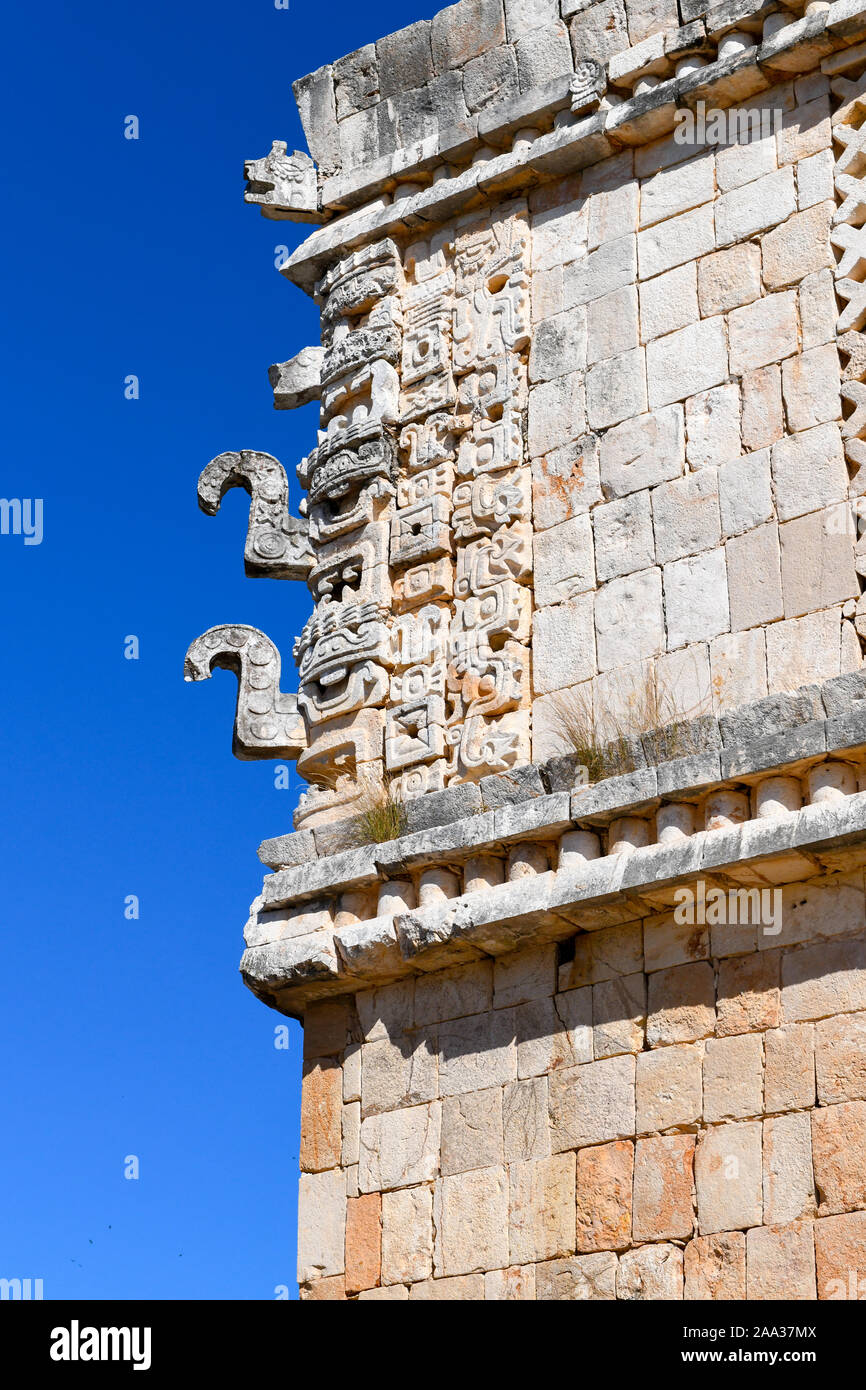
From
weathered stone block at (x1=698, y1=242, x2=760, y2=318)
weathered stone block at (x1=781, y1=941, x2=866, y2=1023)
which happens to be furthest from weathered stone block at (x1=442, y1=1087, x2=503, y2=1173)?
weathered stone block at (x1=698, y1=242, x2=760, y2=318)

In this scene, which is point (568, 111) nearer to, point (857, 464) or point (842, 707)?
point (857, 464)

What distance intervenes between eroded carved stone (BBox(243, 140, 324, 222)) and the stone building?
0.08 feet

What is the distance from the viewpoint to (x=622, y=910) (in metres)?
7.62

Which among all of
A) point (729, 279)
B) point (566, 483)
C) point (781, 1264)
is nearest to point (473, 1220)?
point (781, 1264)

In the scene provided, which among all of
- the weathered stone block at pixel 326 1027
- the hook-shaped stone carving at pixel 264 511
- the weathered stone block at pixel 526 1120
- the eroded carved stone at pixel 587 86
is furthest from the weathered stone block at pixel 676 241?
the weathered stone block at pixel 526 1120

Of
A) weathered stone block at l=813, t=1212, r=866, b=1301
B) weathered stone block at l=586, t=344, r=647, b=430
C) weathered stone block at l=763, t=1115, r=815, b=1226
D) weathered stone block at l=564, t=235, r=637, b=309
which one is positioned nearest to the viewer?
weathered stone block at l=813, t=1212, r=866, b=1301

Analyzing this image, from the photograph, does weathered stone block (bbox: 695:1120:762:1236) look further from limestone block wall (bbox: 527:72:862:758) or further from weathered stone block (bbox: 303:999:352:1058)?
weathered stone block (bbox: 303:999:352:1058)

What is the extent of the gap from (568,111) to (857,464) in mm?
2494

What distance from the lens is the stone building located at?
720cm

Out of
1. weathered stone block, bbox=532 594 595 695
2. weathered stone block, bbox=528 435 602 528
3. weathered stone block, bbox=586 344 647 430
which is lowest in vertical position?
weathered stone block, bbox=532 594 595 695

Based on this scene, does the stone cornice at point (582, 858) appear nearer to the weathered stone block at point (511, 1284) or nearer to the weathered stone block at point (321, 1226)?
the weathered stone block at point (321, 1226)

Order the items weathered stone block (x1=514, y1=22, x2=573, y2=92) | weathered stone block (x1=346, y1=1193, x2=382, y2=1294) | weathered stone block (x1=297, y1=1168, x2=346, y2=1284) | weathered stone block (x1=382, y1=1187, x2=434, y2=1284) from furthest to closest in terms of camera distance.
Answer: weathered stone block (x1=514, y1=22, x2=573, y2=92) < weathered stone block (x1=297, y1=1168, x2=346, y2=1284) < weathered stone block (x1=346, y1=1193, x2=382, y2=1294) < weathered stone block (x1=382, y1=1187, x2=434, y2=1284)

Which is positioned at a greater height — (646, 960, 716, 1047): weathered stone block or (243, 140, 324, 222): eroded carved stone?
(243, 140, 324, 222): eroded carved stone

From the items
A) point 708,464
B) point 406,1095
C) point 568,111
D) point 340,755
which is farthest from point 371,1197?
point 568,111
